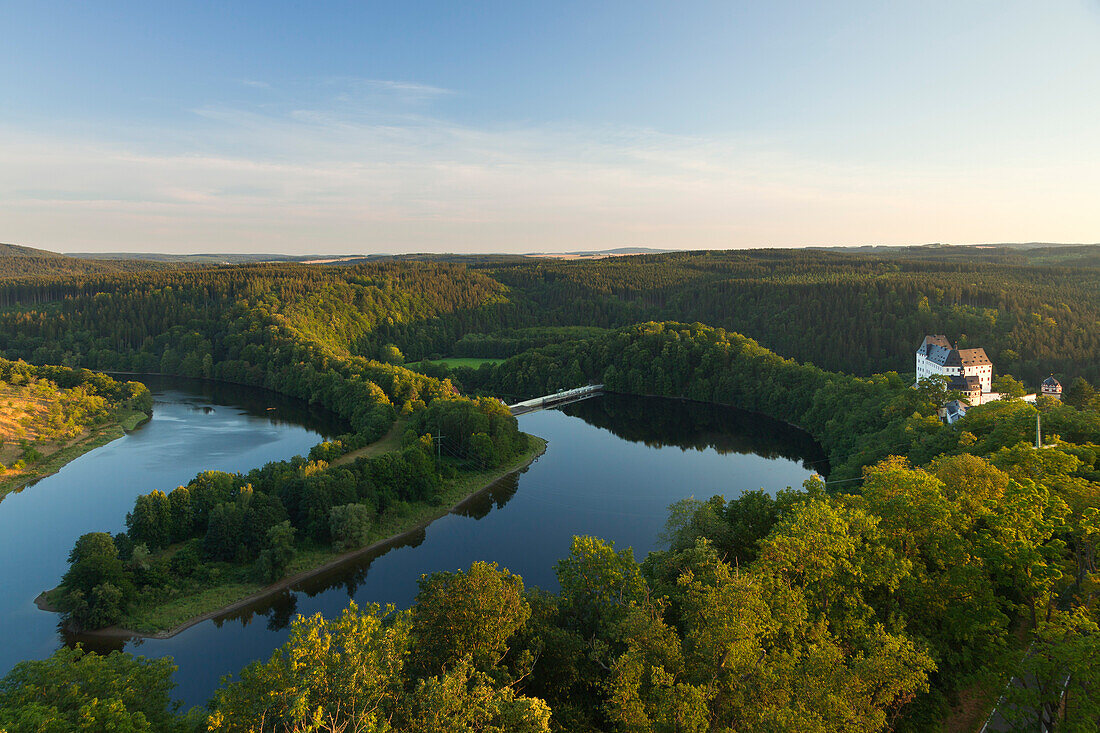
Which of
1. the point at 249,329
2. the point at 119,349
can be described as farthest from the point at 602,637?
the point at 119,349

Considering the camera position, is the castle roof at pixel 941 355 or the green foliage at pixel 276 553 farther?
the castle roof at pixel 941 355

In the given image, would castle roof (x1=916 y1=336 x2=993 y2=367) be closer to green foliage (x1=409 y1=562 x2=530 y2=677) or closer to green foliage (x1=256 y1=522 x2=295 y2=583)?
green foliage (x1=409 y1=562 x2=530 y2=677)

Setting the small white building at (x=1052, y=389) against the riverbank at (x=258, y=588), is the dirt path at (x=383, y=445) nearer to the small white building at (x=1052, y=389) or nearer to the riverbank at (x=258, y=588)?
Answer: the riverbank at (x=258, y=588)

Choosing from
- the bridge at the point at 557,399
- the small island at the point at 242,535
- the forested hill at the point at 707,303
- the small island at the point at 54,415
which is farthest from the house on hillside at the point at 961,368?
the small island at the point at 54,415

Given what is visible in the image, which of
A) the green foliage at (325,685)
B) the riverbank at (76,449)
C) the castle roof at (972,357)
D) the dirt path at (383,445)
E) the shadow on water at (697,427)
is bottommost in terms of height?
the shadow on water at (697,427)

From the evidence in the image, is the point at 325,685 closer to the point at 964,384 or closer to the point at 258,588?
the point at 258,588

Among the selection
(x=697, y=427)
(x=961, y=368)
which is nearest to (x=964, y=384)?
(x=961, y=368)
